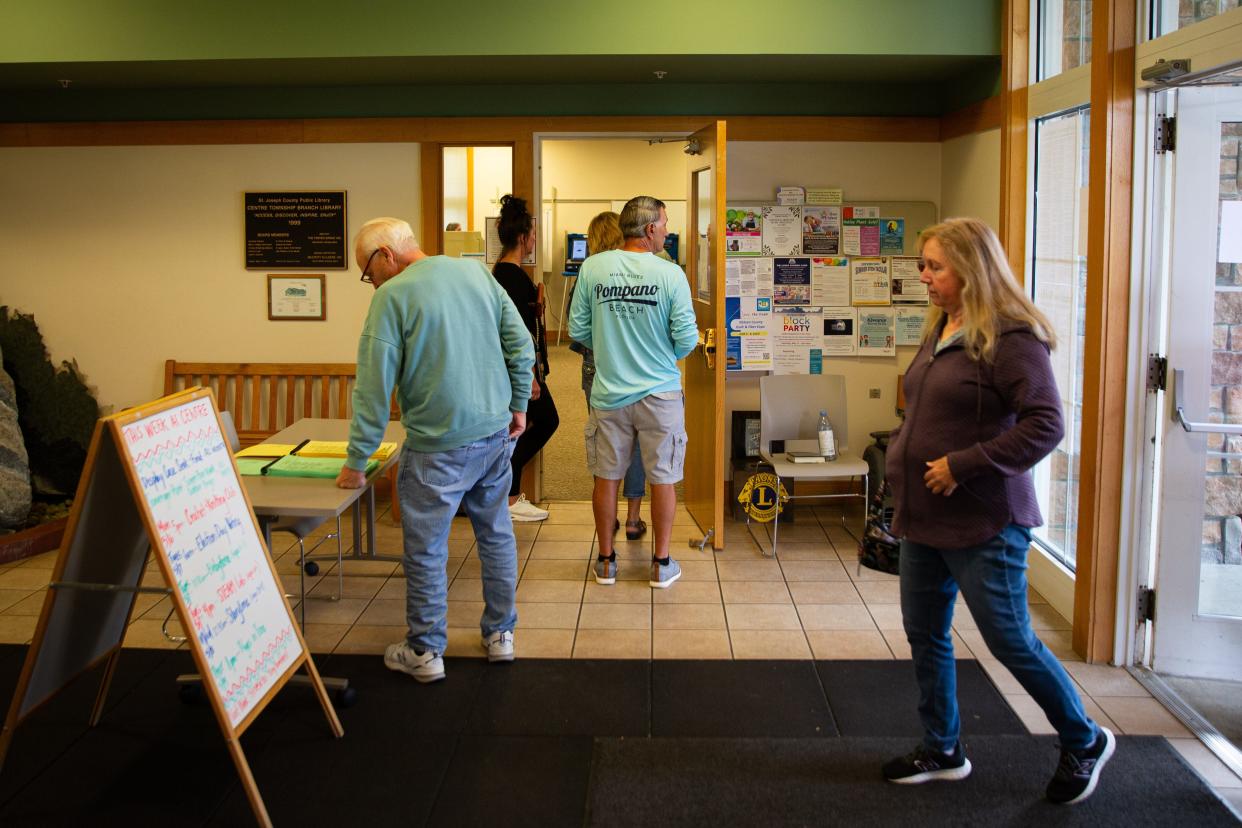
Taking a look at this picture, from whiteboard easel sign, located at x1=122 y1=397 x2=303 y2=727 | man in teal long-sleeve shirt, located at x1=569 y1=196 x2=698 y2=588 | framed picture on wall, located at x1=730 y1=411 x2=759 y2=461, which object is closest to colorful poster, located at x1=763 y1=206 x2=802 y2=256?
framed picture on wall, located at x1=730 y1=411 x2=759 y2=461

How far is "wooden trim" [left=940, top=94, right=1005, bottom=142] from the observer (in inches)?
207

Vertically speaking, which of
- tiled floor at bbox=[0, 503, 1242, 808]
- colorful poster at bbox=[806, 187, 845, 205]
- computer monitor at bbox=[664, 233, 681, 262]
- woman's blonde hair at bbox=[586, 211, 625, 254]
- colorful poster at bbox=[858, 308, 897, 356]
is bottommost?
tiled floor at bbox=[0, 503, 1242, 808]

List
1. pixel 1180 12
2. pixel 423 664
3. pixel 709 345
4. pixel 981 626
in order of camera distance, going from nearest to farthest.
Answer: pixel 981 626 < pixel 1180 12 < pixel 423 664 < pixel 709 345

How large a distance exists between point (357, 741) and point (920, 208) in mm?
4329

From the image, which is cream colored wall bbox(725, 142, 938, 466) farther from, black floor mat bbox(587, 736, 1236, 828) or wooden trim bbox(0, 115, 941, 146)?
black floor mat bbox(587, 736, 1236, 828)

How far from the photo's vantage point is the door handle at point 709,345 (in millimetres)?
5445

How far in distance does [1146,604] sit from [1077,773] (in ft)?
3.83

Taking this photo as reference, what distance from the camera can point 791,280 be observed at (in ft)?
20.6

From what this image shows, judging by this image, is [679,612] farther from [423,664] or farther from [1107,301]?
[1107,301]

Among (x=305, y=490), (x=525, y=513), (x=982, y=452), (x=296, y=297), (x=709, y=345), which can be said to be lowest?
(x=525, y=513)

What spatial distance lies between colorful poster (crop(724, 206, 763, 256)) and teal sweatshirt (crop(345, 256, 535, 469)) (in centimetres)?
273

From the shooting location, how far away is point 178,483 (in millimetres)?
2943

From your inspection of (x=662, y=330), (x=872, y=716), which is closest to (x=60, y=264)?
(x=662, y=330)

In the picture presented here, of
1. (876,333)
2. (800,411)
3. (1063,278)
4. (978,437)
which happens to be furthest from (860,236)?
(978,437)
